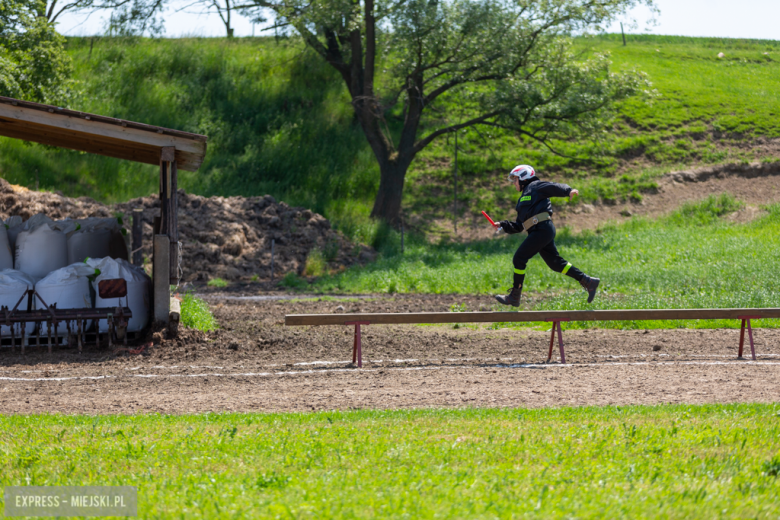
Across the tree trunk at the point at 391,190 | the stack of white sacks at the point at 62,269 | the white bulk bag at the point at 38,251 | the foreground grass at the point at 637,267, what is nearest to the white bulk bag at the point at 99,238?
the stack of white sacks at the point at 62,269

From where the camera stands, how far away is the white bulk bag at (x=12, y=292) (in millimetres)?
10250

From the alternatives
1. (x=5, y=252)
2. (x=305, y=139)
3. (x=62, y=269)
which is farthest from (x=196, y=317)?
(x=305, y=139)

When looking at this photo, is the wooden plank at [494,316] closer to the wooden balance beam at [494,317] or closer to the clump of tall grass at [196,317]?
the wooden balance beam at [494,317]

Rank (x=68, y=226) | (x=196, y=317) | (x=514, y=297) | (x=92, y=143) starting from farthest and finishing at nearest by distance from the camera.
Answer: (x=92, y=143) → (x=68, y=226) → (x=196, y=317) → (x=514, y=297)

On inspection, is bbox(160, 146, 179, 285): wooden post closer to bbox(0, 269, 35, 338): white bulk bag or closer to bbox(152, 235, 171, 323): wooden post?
bbox(152, 235, 171, 323): wooden post

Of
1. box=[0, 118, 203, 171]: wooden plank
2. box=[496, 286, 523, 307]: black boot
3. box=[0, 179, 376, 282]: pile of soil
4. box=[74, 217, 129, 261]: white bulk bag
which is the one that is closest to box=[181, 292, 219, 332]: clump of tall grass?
box=[74, 217, 129, 261]: white bulk bag

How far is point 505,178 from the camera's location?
32938mm

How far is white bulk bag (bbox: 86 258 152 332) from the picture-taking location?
10.7 meters

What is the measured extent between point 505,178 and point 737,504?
2987 cm

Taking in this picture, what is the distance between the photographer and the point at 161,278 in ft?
35.1

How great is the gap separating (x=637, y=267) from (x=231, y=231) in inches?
503

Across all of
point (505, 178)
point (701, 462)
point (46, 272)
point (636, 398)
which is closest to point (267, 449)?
point (701, 462)

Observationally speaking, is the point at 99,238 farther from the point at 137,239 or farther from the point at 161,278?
the point at 161,278

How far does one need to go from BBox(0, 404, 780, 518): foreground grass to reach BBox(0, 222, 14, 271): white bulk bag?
6065mm
